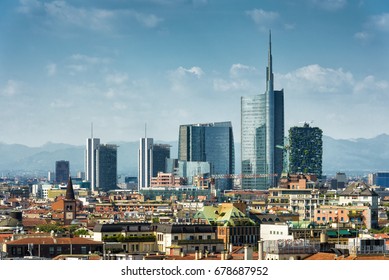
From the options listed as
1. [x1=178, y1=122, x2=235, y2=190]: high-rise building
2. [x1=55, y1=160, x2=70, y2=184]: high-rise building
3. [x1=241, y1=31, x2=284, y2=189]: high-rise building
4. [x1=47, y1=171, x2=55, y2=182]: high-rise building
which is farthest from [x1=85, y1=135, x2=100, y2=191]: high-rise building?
[x1=47, y1=171, x2=55, y2=182]: high-rise building

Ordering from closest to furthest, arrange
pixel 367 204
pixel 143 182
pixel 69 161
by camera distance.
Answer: pixel 367 204, pixel 143 182, pixel 69 161

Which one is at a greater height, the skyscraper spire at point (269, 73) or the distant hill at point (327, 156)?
the skyscraper spire at point (269, 73)

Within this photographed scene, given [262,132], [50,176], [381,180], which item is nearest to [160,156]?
[262,132]

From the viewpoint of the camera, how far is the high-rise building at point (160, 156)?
171500 millimetres

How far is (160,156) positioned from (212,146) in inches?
433

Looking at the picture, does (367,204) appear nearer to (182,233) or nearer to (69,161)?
(182,233)

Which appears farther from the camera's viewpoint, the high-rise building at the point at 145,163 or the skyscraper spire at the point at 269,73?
the high-rise building at the point at 145,163

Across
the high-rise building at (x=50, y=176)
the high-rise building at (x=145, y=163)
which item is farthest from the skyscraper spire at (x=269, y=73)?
the high-rise building at (x=50, y=176)

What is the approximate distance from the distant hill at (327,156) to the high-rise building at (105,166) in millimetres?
6673

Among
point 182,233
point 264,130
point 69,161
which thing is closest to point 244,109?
point 264,130

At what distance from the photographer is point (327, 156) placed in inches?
7633

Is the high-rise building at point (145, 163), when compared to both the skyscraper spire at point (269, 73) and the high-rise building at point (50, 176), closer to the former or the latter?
the high-rise building at point (50, 176)
